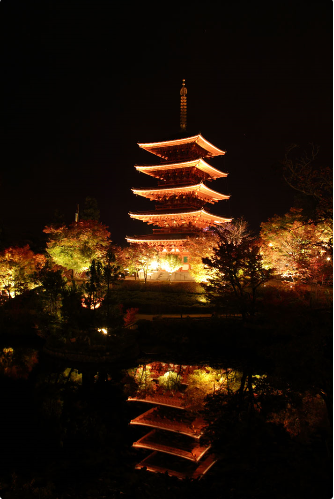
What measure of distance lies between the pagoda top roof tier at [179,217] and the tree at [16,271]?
13954 mm

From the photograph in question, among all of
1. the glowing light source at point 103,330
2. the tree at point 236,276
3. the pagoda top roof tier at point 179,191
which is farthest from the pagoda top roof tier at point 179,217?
the glowing light source at point 103,330

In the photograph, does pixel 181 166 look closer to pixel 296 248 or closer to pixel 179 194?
pixel 179 194

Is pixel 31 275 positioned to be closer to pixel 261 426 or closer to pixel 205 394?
pixel 205 394

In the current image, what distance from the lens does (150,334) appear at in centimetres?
2073

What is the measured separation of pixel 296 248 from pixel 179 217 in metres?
13.9

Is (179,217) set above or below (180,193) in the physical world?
below

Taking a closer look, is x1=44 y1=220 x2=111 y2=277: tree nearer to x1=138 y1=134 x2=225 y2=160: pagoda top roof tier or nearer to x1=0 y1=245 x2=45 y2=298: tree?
x1=0 y1=245 x2=45 y2=298: tree

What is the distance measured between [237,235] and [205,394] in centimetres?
2035

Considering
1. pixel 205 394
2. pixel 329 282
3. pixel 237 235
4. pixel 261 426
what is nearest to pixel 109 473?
pixel 261 426

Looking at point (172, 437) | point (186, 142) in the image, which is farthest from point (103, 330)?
point (186, 142)

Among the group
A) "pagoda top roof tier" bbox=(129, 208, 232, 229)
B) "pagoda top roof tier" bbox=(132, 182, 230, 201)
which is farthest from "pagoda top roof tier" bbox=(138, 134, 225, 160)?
"pagoda top roof tier" bbox=(129, 208, 232, 229)

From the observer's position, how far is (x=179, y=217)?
35.4m

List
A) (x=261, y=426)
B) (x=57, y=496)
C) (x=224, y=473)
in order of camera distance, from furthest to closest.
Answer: (x=261, y=426)
(x=224, y=473)
(x=57, y=496)

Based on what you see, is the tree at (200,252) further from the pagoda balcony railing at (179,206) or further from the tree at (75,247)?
the tree at (75,247)
